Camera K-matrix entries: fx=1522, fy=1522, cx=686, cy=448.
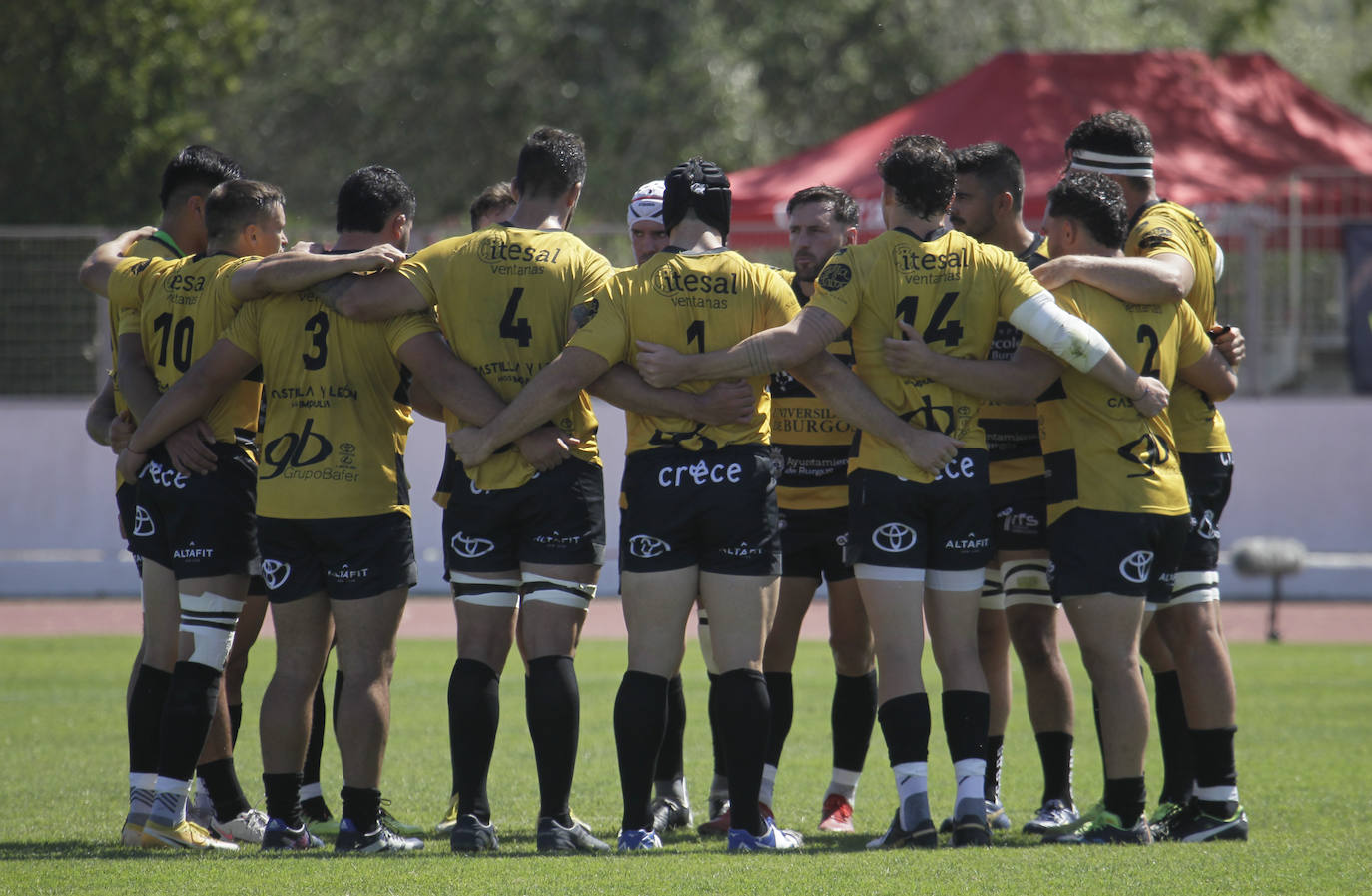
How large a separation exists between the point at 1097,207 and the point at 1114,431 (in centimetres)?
88

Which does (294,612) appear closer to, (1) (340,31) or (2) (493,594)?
(2) (493,594)

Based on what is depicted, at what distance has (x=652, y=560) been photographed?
5512 mm

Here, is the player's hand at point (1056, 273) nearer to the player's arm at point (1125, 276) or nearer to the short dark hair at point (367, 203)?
the player's arm at point (1125, 276)

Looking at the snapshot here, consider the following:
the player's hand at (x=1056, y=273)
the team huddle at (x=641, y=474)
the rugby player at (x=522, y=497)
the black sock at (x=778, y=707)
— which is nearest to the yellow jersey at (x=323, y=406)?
the team huddle at (x=641, y=474)

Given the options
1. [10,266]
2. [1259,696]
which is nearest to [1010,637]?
[1259,696]

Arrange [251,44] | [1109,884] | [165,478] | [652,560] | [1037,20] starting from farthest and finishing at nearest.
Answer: [1037,20] → [251,44] → [165,478] → [652,560] → [1109,884]

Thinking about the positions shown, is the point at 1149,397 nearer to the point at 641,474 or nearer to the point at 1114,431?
the point at 1114,431

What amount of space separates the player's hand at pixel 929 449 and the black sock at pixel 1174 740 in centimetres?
156

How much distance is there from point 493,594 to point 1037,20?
2411cm

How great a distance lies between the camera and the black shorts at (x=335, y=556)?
560 cm

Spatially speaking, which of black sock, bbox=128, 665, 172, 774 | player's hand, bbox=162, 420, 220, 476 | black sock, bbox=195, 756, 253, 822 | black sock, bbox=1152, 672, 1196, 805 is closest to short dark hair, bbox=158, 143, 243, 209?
player's hand, bbox=162, 420, 220, 476

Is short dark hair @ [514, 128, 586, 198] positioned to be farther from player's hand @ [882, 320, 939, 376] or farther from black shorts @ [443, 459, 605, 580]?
player's hand @ [882, 320, 939, 376]

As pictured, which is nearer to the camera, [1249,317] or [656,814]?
Result: [656,814]

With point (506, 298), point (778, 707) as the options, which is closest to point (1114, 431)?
point (778, 707)
